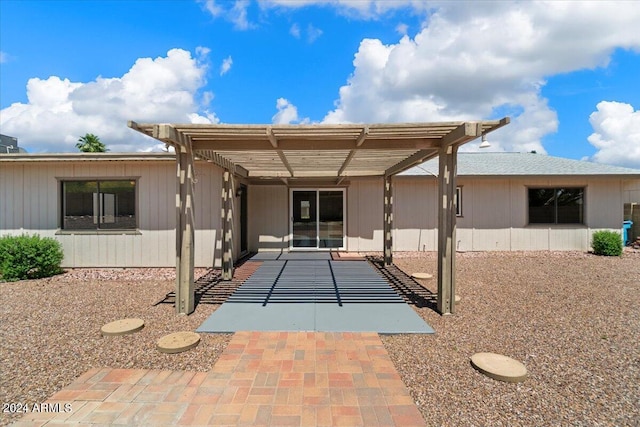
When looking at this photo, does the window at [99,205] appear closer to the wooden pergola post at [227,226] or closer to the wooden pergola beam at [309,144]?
the wooden pergola post at [227,226]

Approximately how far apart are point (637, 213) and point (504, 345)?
597 inches

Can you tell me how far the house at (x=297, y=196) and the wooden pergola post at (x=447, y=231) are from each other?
0.9 inches

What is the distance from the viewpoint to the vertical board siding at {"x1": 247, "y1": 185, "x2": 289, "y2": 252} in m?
11.4

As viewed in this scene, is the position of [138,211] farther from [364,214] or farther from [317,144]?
[364,214]

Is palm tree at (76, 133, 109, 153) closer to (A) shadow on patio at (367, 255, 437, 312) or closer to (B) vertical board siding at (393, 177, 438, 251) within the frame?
(B) vertical board siding at (393, 177, 438, 251)

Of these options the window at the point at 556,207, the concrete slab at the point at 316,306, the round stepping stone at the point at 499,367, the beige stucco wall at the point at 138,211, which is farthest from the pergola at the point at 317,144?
the window at the point at 556,207

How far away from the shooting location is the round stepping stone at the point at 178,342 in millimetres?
3619

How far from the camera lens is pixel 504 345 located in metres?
3.83

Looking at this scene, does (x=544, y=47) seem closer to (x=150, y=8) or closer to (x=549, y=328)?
(x=549, y=328)

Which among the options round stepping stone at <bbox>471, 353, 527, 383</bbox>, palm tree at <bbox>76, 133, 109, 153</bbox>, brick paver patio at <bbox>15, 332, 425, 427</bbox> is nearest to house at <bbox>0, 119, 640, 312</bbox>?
round stepping stone at <bbox>471, 353, 527, 383</bbox>

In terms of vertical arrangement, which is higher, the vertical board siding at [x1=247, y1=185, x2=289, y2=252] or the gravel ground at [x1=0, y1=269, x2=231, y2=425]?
the vertical board siding at [x1=247, y1=185, x2=289, y2=252]

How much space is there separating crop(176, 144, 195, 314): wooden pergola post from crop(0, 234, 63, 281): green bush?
518 cm

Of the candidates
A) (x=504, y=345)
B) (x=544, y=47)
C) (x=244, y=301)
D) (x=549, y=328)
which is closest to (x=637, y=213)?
(x=544, y=47)

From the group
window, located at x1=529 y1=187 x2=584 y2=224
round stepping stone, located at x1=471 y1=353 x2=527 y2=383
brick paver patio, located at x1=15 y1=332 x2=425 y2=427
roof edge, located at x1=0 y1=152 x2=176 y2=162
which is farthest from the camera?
window, located at x1=529 y1=187 x2=584 y2=224
